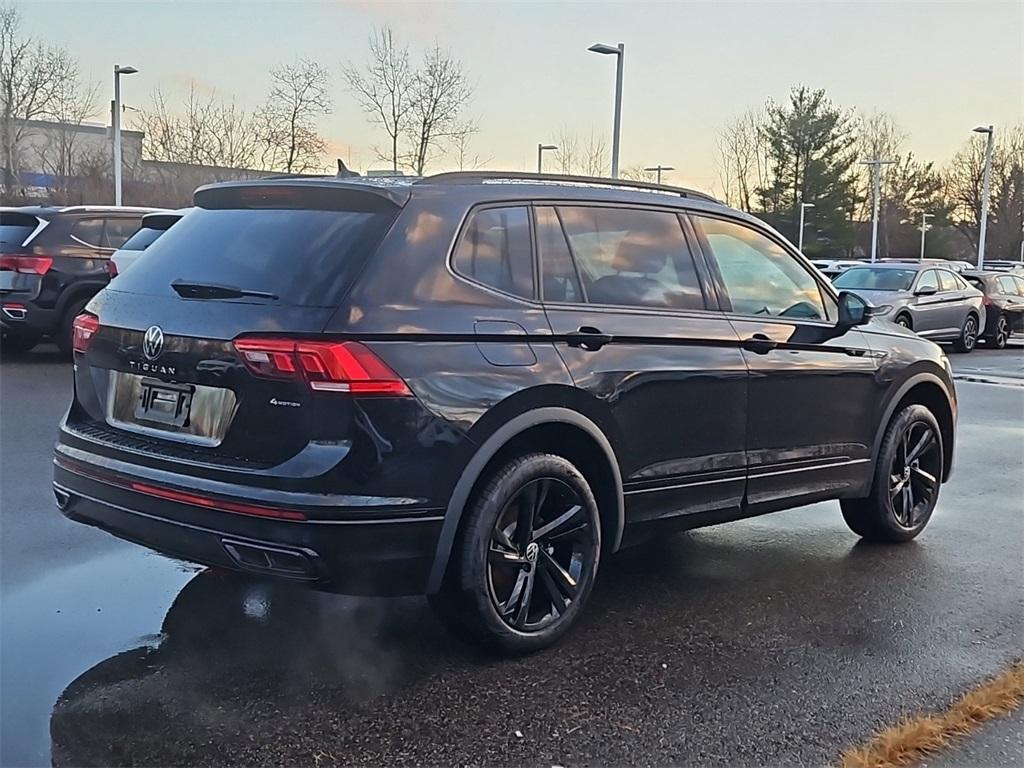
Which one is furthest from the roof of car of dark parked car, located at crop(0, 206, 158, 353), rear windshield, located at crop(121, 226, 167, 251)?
dark parked car, located at crop(0, 206, 158, 353)

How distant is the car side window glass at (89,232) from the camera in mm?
11734

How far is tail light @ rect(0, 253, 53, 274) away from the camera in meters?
11.2

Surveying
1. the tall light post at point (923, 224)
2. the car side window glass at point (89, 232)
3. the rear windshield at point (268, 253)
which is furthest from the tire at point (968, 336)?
the tall light post at point (923, 224)

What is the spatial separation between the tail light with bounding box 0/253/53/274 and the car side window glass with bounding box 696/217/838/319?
8729mm

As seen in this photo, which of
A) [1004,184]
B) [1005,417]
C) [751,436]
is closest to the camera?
[751,436]

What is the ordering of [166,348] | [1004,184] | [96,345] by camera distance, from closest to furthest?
[166,348], [96,345], [1004,184]

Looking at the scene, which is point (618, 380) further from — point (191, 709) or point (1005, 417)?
point (1005, 417)

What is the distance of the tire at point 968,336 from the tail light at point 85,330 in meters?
18.6

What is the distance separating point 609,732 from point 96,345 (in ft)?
7.72

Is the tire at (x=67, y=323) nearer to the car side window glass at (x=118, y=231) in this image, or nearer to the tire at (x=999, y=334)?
the car side window glass at (x=118, y=231)

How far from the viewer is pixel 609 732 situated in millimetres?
3391

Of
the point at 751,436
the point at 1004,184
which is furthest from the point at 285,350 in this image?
the point at 1004,184

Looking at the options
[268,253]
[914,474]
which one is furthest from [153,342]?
[914,474]

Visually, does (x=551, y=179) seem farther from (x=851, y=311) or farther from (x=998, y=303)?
(x=998, y=303)
